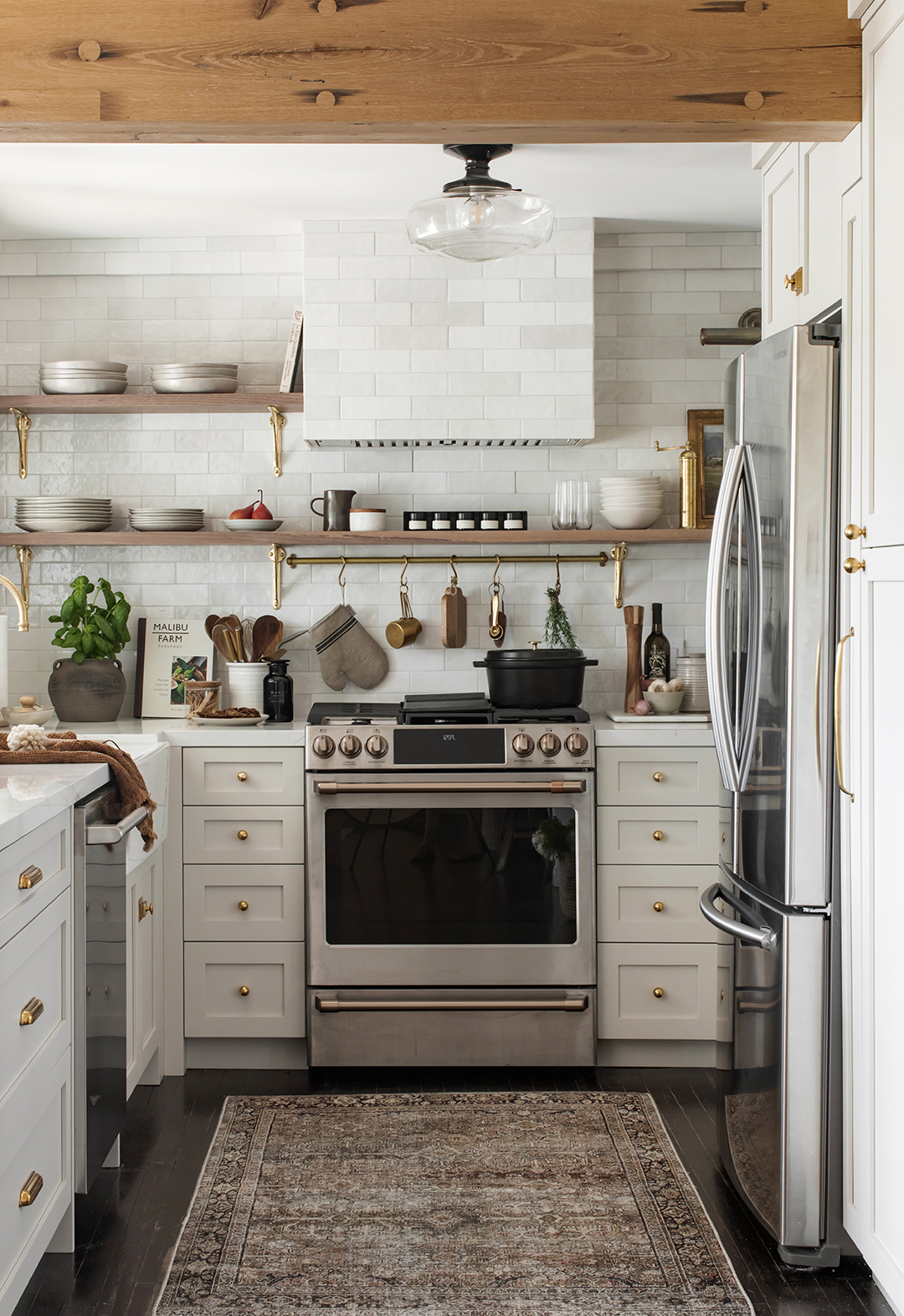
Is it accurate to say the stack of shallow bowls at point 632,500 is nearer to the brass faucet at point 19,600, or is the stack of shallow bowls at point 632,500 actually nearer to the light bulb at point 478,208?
the light bulb at point 478,208

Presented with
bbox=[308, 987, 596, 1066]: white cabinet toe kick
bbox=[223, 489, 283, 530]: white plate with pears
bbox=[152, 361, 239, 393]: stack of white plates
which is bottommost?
bbox=[308, 987, 596, 1066]: white cabinet toe kick

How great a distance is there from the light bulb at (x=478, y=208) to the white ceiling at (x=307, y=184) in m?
0.61

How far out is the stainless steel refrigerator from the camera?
233 centimetres

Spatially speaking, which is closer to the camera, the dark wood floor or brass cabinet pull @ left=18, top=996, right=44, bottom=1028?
brass cabinet pull @ left=18, top=996, right=44, bottom=1028

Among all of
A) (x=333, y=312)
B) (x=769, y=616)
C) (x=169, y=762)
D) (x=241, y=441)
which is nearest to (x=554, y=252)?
(x=333, y=312)

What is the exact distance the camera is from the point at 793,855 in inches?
92.7

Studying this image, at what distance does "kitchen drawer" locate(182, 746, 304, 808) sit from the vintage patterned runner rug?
894mm

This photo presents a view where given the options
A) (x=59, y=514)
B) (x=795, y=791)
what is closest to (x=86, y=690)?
(x=59, y=514)

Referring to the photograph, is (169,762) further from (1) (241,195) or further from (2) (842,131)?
(2) (842,131)

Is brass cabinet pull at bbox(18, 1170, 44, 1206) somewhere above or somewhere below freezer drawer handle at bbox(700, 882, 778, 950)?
below

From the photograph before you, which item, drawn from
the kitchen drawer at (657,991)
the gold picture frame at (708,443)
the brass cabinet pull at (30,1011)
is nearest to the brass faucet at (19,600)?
the brass cabinet pull at (30,1011)

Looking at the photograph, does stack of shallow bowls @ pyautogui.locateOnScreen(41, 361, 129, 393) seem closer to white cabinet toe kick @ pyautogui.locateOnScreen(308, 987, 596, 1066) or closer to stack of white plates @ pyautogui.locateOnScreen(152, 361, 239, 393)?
stack of white plates @ pyautogui.locateOnScreen(152, 361, 239, 393)

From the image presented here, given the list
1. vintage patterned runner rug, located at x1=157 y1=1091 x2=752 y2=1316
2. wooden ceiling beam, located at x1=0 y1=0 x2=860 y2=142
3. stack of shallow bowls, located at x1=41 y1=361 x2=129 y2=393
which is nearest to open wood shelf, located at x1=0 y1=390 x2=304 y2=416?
stack of shallow bowls, located at x1=41 y1=361 x2=129 y2=393

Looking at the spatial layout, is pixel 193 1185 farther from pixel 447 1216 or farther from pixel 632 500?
pixel 632 500
